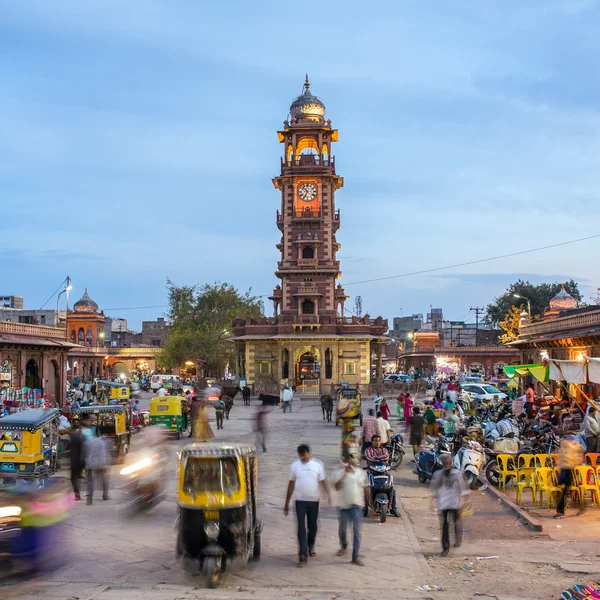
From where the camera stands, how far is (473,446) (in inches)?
597

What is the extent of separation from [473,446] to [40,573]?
9.15 m

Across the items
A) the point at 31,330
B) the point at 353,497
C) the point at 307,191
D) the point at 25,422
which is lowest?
the point at 353,497

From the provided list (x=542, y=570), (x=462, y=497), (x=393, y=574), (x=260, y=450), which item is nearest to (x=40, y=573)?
(x=393, y=574)

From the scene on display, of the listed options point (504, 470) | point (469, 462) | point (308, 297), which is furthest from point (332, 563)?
point (308, 297)

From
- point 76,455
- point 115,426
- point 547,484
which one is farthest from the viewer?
point 115,426

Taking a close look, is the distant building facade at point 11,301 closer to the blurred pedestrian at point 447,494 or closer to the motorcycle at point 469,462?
the motorcycle at point 469,462

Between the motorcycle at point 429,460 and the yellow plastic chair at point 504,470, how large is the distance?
1173 mm

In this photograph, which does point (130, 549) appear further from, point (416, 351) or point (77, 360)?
point (416, 351)

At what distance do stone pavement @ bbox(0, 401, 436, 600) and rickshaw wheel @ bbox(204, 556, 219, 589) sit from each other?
11 cm

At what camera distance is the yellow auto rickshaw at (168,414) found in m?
24.7

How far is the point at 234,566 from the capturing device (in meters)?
9.38

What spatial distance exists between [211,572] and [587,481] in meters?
8.28

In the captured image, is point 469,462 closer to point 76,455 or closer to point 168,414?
point 76,455

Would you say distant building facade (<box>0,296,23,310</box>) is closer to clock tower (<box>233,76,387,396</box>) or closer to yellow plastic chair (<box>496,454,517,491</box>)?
clock tower (<box>233,76,387,396</box>)
